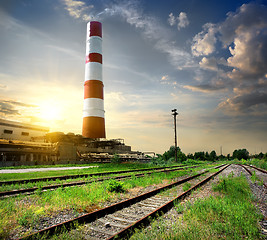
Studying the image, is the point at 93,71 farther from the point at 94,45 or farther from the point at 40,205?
the point at 40,205

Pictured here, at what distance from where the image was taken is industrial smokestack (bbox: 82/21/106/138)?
33.1 meters

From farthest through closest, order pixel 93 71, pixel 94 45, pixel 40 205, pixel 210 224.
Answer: pixel 94 45 → pixel 93 71 → pixel 40 205 → pixel 210 224

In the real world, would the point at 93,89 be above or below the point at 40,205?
above

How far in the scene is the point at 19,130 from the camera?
3753 centimetres

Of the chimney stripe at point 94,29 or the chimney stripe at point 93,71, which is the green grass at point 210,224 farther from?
the chimney stripe at point 94,29

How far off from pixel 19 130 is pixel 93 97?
57.7ft

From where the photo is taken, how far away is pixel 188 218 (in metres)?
4.57

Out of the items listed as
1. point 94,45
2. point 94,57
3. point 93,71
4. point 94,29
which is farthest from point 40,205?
Answer: point 94,29

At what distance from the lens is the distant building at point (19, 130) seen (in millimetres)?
34875

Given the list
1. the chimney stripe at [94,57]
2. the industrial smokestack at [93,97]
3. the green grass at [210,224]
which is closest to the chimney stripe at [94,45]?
the industrial smokestack at [93,97]

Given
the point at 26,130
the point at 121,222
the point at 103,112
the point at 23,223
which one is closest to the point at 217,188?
the point at 121,222

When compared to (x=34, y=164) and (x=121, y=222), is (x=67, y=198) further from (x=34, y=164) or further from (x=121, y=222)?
(x=34, y=164)

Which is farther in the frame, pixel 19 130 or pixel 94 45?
pixel 19 130

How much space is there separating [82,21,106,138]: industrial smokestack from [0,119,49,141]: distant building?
45.5 feet
